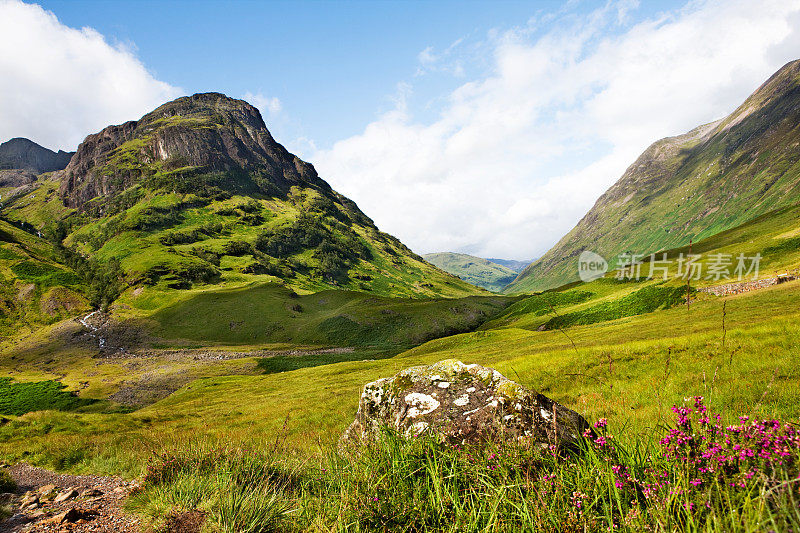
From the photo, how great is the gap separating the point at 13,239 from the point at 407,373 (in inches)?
9765

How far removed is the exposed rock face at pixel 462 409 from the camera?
265 inches

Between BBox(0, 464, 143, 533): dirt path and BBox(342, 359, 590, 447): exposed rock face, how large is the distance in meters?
4.67

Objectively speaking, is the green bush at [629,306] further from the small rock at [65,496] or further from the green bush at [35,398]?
the green bush at [35,398]

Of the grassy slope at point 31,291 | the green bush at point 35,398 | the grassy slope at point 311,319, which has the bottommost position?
the green bush at point 35,398

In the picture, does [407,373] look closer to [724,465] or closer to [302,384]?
[724,465]

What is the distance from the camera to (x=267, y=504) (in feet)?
17.1

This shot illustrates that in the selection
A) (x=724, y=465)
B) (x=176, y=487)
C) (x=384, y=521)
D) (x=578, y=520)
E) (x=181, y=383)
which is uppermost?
(x=724, y=465)

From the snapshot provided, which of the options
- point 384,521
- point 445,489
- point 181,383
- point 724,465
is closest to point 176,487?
point 384,521

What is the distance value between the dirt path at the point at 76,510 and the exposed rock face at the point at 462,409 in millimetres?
4671

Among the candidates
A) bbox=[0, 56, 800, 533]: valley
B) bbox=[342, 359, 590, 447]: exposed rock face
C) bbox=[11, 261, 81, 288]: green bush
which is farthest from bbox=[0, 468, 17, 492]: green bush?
bbox=[11, 261, 81, 288]: green bush

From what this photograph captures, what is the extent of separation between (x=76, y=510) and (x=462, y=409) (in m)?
8.08

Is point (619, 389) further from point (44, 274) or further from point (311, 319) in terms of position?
point (44, 274)

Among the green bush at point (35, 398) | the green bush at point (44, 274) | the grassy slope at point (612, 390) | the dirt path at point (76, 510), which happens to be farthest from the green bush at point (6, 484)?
the green bush at point (44, 274)

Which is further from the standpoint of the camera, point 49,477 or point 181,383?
point 181,383
